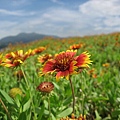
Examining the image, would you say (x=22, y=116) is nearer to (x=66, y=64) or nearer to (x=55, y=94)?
(x=66, y=64)

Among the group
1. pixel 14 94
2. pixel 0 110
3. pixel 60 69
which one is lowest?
pixel 0 110

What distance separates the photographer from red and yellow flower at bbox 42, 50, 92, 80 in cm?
130

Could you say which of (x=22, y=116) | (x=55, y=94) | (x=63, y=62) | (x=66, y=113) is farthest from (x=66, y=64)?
(x=55, y=94)

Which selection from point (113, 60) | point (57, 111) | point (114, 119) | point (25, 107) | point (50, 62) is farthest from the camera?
point (113, 60)

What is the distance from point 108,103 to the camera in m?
2.61

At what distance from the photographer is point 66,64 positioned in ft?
4.65

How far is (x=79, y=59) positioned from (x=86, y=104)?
119 centimetres

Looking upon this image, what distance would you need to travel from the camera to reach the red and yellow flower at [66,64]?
1297mm

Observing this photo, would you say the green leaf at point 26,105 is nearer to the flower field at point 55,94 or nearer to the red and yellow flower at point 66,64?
the flower field at point 55,94

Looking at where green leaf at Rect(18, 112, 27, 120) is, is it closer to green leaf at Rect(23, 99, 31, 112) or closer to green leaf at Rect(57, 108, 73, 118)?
green leaf at Rect(23, 99, 31, 112)

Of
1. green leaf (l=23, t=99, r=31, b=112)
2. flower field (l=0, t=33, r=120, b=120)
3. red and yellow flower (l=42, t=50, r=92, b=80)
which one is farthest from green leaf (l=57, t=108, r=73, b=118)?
red and yellow flower (l=42, t=50, r=92, b=80)

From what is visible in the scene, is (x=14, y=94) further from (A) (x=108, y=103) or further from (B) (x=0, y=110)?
(A) (x=108, y=103)

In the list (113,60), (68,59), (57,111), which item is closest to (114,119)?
(57,111)

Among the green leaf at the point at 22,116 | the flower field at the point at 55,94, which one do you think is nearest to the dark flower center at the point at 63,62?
the flower field at the point at 55,94
